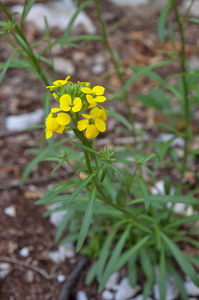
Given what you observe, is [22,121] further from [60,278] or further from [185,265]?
[185,265]

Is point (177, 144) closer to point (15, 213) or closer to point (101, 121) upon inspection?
point (15, 213)

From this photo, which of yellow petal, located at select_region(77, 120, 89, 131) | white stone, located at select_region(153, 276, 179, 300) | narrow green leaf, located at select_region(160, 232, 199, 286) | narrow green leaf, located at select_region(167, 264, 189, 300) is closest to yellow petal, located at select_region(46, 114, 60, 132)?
yellow petal, located at select_region(77, 120, 89, 131)

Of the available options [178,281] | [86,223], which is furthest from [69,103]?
[178,281]

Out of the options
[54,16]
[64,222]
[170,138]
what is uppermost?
[54,16]

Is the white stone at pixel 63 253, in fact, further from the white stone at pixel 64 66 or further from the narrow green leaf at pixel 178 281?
the white stone at pixel 64 66

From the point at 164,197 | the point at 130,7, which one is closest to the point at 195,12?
the point at 130,7

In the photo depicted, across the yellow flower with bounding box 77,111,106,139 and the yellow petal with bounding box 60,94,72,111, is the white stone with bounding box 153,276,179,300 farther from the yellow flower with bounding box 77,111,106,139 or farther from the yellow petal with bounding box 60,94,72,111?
the yellow petal with bounding box 60,94,72,111

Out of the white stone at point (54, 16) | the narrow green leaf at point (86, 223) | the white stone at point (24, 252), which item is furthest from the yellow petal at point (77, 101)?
the white stone at point (54, 16)
